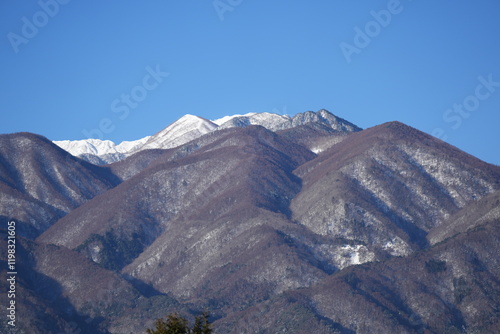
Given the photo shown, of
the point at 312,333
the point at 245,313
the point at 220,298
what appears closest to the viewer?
the point at 312,333

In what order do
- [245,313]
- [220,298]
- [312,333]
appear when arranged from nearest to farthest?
[312,333] < [245,313] < [220,298]

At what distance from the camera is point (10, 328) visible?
564ft

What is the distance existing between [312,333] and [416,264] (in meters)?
34.4

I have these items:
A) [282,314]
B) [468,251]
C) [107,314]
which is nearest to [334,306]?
[282,314]

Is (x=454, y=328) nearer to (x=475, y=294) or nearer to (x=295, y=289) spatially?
(x=475, y=294)

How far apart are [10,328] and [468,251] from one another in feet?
309

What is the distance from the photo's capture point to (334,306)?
180000 millimetres

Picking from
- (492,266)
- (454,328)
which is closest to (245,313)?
(454,328)

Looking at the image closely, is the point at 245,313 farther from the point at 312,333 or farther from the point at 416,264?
the point at 416,264

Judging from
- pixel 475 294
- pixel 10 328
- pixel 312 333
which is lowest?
pixel 10 328

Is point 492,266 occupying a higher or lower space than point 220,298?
higher

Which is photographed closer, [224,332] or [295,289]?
[224,332]

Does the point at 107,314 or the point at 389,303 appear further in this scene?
the point at 107,314

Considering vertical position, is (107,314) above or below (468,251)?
below
